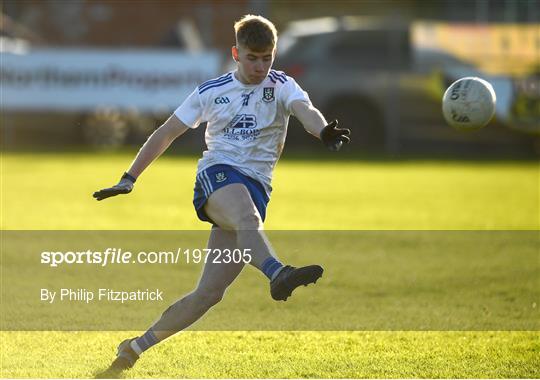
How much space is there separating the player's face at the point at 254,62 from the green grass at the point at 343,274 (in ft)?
5.12

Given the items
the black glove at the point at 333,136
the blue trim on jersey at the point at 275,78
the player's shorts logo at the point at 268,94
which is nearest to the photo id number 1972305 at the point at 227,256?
the black glove at the point at 333,136

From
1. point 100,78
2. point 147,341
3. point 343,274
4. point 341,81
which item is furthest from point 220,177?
point 100,78

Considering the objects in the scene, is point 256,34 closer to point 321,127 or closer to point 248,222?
point 321,127

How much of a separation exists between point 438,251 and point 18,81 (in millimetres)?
12801

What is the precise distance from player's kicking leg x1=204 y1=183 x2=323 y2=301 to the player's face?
0.55 meters

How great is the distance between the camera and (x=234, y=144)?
5816 millimetres

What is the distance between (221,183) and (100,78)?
16.5m

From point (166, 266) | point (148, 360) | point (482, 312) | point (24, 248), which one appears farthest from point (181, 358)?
point (24, 248)

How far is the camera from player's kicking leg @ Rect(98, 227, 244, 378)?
5.87 metres

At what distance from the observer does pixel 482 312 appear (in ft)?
26.3

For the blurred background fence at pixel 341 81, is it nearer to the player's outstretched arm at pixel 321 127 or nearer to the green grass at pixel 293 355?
the green grass at pixel 293 355

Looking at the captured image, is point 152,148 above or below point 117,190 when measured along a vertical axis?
above

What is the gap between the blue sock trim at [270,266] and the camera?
527 centimetres

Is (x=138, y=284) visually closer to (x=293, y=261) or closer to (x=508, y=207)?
(x=293, y=261)
